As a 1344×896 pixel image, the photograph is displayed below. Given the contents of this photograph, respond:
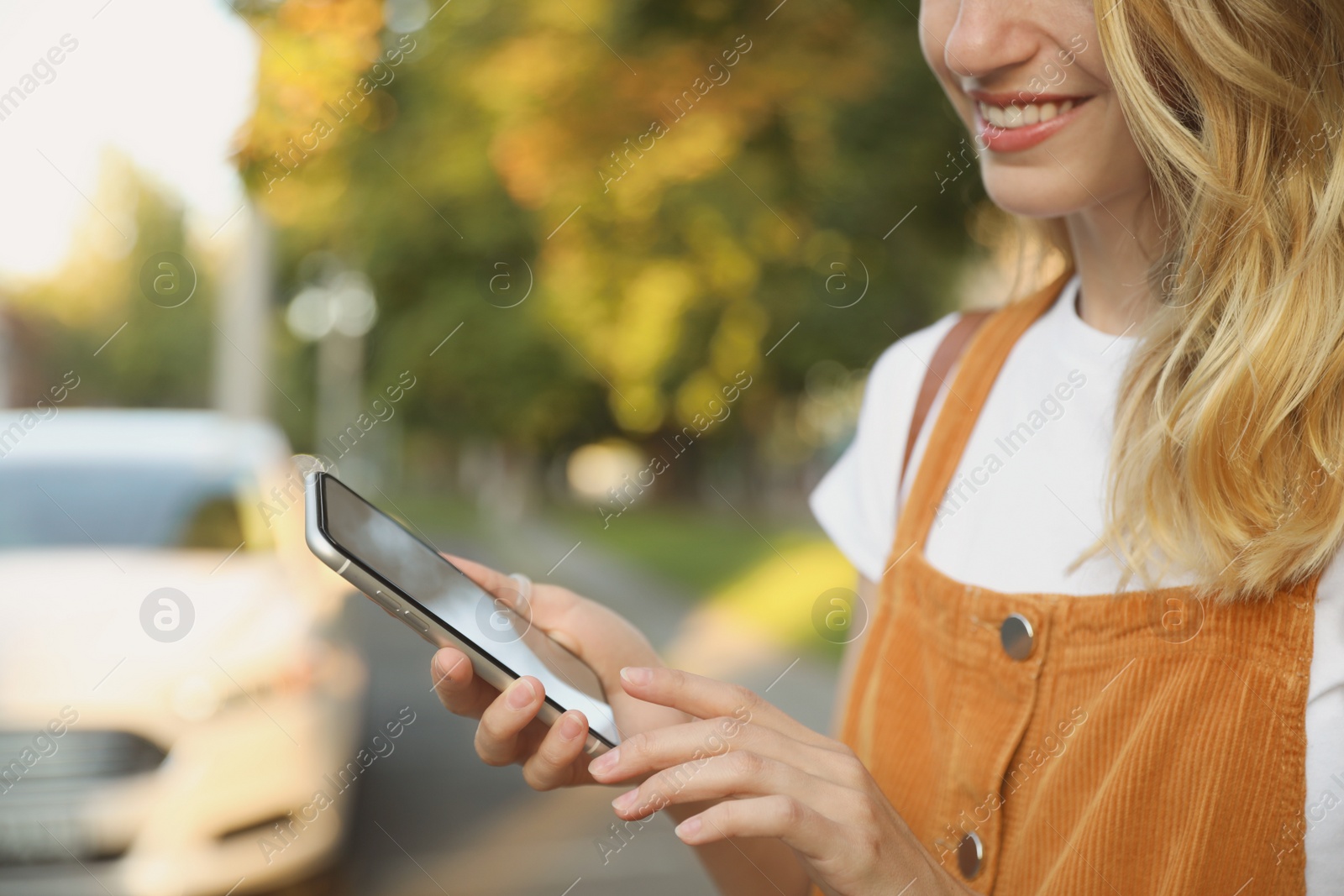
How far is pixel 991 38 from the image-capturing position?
4.61 ft

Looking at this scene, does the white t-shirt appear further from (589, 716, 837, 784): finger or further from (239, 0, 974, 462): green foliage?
(239, 0, 974, 462): green foliage

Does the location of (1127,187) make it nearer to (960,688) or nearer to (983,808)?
(960,688)

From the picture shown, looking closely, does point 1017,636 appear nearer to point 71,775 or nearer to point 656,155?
point 71,775

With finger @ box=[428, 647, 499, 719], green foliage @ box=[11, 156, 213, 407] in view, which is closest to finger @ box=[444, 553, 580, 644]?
finger @ box=[428, 647, 499, 719]

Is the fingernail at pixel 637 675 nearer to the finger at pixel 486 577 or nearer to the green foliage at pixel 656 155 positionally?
the finger at pixel 486 577

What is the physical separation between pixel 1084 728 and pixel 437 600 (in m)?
0.75

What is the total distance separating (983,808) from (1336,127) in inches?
35.8

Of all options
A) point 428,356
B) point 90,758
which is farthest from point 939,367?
point 428,356

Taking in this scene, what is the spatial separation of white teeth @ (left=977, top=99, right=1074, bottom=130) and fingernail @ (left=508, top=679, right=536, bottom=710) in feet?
3.02

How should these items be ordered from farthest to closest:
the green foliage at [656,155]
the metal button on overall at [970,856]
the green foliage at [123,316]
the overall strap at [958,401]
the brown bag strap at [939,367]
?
the green foliage at [123,316]
the green foliage at [656,155]
the brown bag strap at [939,367]
the overall strap at [958,401]
the metal button on overall at [970,856]

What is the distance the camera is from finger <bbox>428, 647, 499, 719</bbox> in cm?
125

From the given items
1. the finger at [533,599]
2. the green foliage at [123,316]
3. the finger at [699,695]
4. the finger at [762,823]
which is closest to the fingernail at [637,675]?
the finger at [699,695]

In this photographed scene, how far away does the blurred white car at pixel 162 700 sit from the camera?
384cm

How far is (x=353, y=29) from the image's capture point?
18.0 feet
